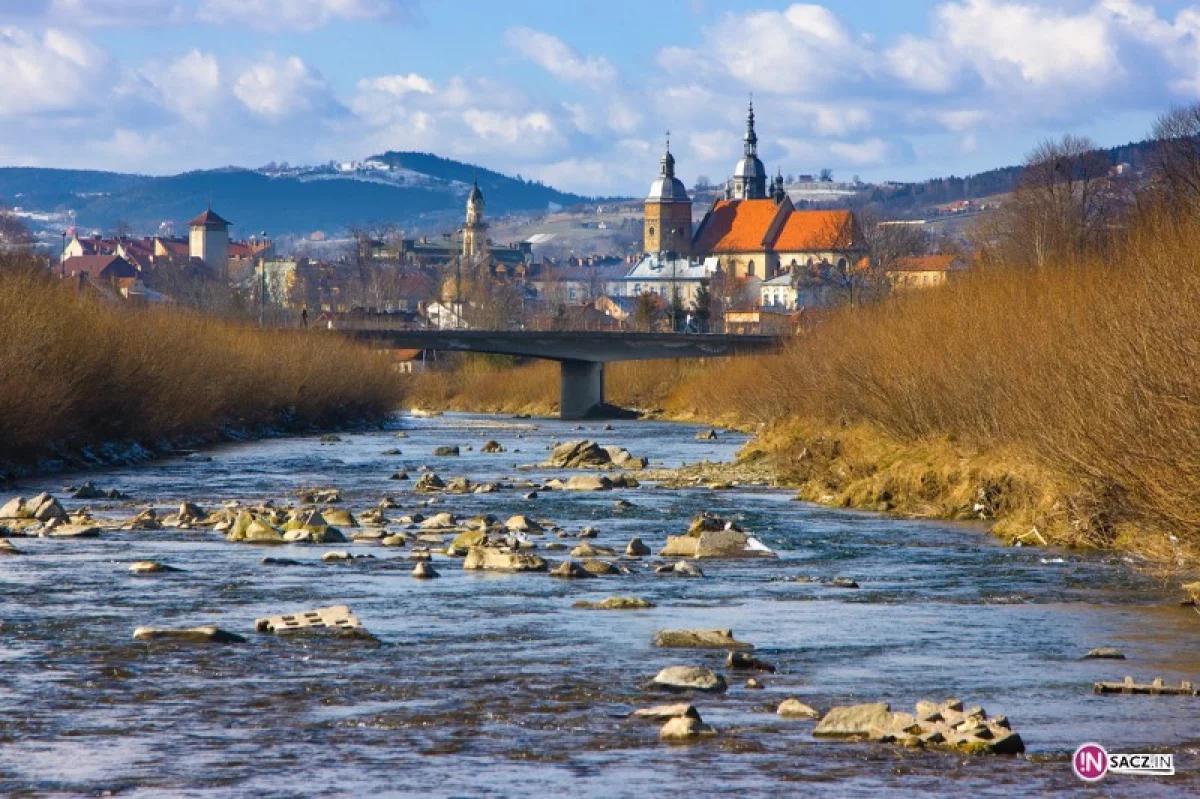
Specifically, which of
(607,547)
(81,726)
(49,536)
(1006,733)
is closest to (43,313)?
(49,536)

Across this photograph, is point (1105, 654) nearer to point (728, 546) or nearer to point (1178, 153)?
point (728, 546)

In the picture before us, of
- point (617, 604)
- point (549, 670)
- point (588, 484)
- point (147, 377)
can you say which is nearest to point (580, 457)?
point (588, 484)

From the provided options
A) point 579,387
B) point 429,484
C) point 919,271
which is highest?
point 919,271

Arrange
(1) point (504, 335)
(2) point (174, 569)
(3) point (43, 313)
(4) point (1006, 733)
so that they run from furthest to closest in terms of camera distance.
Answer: (1) point (504, 335)
(3) point (43, 313)
(2) point (174, 569)
(4) point (1006, 733)

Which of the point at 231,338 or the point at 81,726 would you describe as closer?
the point at 81,726

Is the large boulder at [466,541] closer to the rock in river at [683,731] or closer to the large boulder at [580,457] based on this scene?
the rock in river at [683,731]

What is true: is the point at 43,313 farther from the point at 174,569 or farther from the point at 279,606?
the point at 279,606

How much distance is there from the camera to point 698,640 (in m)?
22.7

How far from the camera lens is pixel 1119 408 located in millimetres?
28016

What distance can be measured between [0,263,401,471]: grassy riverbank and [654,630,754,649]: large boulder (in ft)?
96.3

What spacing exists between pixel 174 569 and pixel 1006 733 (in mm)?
16226
